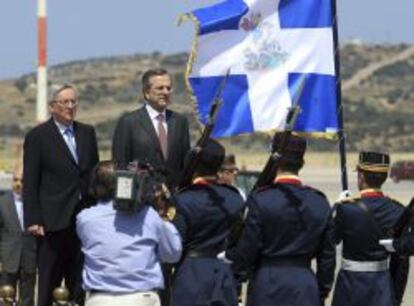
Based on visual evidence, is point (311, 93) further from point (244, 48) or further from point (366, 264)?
point (366, 264)

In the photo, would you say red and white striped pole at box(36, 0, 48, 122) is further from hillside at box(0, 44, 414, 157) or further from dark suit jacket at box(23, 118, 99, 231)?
hillside at box(0, 44, 414, 157)

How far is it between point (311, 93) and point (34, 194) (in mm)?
2131

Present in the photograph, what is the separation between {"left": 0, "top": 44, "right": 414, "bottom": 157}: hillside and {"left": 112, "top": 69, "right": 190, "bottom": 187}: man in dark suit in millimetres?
71640

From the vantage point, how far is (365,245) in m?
8.25

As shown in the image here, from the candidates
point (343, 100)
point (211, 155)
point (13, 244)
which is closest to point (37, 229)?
point (211, 155)

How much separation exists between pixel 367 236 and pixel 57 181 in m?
2.35

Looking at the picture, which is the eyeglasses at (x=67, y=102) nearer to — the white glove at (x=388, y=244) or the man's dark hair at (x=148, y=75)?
the man's dark hair at (x=148, y=75)

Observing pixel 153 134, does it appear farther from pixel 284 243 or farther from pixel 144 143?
pixel 284 243

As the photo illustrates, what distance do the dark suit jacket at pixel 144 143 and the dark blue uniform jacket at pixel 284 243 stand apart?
142cm

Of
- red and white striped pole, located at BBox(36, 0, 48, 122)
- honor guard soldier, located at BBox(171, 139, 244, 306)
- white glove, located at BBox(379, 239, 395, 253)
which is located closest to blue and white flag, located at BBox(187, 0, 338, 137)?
white glove, located at BBox(379, 239, 395, 253)

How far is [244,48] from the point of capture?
390 inches

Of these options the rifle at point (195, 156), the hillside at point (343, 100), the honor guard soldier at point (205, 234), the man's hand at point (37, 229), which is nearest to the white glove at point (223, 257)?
the honor guard soldier at point (205, 234)

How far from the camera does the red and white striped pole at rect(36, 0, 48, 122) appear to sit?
777 inches

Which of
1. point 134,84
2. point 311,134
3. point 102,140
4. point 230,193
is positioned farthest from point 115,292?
point 134,84
